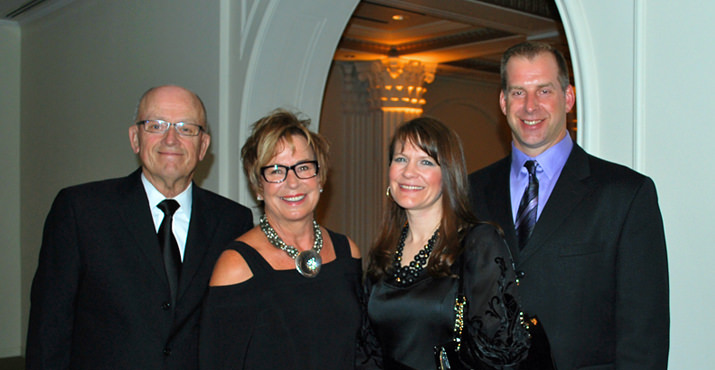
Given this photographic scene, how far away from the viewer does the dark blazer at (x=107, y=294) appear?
2330 millimetres

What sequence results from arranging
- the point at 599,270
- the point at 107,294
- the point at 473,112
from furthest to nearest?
1. the point at 473,112
2. the point at 107,294
3. the point at 599,270

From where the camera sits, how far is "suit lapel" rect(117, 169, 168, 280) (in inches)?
93.8

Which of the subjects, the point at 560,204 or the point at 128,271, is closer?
the point at 560,204

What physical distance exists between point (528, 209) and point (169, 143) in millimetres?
1340

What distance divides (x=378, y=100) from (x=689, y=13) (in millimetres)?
7904

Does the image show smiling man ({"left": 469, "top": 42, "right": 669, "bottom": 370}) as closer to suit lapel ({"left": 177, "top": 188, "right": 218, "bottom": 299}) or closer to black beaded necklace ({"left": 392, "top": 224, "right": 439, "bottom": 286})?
black beaded necklace ({"left": 392, "top": 224, "right": 439, "bottom": 286})

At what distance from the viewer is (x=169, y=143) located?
247 cm

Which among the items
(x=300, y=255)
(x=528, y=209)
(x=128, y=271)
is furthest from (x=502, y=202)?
(x=128, y=271)

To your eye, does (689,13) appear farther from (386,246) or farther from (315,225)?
(315,225)

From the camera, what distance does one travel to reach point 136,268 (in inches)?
93.8

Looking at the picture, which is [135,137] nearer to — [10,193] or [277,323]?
[277,323]

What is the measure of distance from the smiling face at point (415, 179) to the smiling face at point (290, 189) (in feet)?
1.05

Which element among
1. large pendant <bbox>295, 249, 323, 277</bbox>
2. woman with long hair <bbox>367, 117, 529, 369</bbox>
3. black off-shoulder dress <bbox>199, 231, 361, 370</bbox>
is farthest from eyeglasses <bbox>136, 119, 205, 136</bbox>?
woman with long hair <bbox>367, 117, 529, 369</bbox>

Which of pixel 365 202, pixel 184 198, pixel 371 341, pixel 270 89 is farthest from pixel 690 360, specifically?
pixel 365 202
